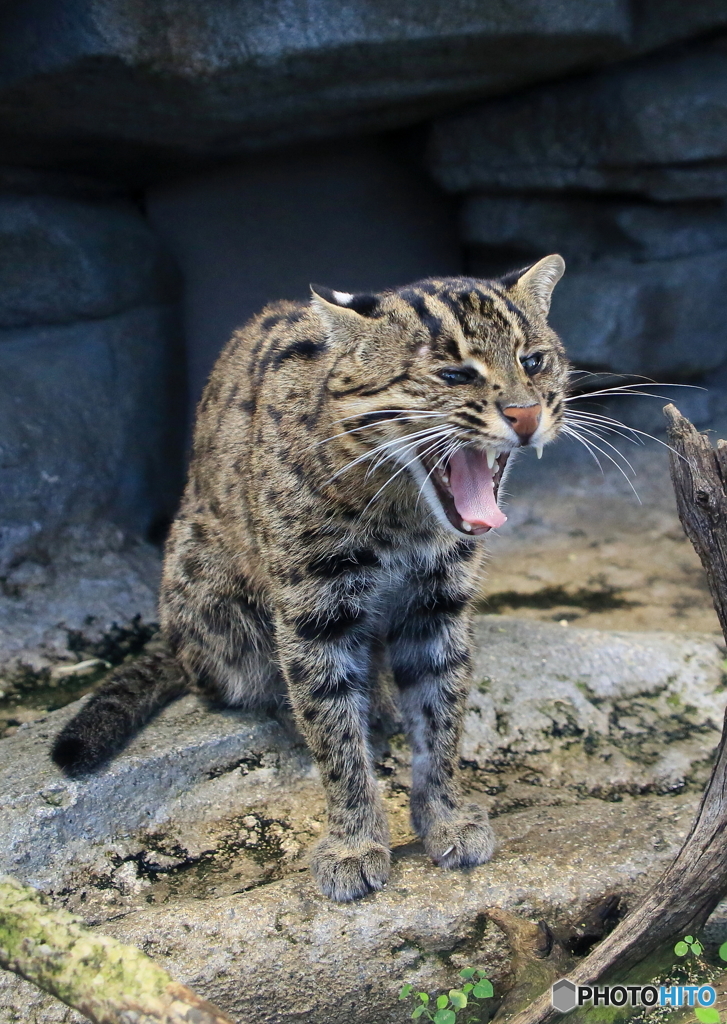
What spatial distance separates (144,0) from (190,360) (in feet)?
9.23

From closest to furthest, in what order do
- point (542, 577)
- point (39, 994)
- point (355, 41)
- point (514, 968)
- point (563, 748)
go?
point (39, 994), point (514, 968), point (563, 748), point (355, 41), point (542, 577)

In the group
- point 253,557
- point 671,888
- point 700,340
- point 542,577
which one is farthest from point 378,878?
point 700,340

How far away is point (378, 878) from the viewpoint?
140 inches

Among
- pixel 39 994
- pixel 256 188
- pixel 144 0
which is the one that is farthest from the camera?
pixel 256 188

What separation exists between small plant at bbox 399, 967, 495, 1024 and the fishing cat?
0.42 metres

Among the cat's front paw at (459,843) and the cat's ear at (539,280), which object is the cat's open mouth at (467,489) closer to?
the cat's ear at (539,280)

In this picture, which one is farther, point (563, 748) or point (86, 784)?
point (563, 748)

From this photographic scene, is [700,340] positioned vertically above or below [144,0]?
below

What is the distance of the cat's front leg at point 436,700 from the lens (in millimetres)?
3818

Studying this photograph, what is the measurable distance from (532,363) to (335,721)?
1.50 meters

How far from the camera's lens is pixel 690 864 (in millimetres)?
3139

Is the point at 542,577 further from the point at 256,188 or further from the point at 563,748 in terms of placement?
the point at 256,188

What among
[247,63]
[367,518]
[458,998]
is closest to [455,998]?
[458,998]
